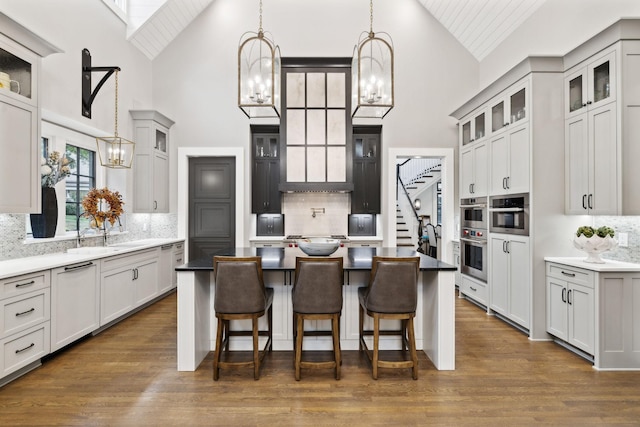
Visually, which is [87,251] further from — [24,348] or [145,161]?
[145,161]

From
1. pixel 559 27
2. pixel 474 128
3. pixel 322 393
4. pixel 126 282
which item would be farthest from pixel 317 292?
pixel 559 27

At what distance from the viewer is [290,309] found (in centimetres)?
325

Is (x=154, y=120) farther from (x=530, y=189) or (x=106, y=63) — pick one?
(x=530, y=189)

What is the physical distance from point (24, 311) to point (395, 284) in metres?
2.89

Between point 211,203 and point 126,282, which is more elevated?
point 211,203

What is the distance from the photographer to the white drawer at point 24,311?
2.55 metres

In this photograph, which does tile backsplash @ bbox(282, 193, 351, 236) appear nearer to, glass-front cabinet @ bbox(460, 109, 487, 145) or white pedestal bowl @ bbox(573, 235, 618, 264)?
glass-front cabinet @ bbox(460, 109, 487, 145)

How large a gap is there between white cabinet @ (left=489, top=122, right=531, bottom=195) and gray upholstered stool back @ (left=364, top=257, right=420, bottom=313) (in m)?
1.92

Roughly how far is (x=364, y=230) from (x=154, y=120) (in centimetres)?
390

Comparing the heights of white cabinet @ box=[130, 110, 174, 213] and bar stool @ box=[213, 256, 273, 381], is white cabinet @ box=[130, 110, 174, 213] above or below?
above

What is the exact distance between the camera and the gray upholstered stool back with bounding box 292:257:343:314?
8.61 feet

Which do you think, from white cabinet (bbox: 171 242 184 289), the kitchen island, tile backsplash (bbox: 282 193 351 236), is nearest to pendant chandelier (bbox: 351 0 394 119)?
the kitchen island

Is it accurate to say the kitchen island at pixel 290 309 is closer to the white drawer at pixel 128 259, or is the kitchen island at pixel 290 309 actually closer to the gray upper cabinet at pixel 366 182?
the white drawer at pixel 128 259

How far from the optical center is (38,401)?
2412 mm
